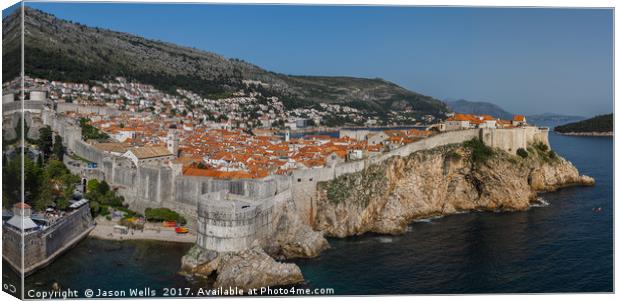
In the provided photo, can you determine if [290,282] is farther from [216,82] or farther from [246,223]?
[216,82]

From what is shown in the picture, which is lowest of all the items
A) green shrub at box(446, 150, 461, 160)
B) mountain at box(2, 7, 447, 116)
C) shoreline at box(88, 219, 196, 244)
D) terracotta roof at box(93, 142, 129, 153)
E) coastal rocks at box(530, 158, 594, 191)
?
shoreline at box(88, 219, 196, 244)

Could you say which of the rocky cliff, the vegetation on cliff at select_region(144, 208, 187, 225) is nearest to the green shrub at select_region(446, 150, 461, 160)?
the rocky cliff

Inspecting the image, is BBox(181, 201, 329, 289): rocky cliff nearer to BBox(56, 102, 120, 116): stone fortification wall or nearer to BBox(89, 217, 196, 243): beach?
BBox(89, 217, 196, 243): beach

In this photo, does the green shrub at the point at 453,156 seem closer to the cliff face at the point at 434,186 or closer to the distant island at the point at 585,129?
the cliff face at the point at 434,186

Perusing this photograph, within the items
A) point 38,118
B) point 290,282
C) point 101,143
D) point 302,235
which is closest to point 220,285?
point 290,282

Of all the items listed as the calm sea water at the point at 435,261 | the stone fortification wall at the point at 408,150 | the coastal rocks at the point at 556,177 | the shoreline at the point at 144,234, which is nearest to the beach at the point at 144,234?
the shoreline at the point at 144,234

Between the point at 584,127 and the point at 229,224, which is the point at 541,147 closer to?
the point at 584,127
